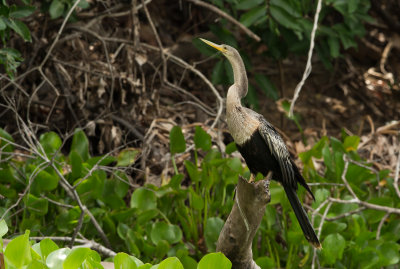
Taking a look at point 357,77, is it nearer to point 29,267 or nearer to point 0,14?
point 0,14

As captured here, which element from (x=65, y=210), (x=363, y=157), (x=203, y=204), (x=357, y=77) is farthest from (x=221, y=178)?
(x=357, y=77)

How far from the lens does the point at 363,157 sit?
18.2 ft

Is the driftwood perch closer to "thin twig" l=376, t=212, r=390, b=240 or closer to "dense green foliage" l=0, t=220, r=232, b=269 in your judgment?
"dense green foliage" l=0, t=220, r=232, b=269

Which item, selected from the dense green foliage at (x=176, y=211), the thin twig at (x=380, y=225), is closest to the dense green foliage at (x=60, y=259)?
the dense green foliage at (x=176, y=211)

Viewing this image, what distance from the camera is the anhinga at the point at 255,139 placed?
2.66 metres

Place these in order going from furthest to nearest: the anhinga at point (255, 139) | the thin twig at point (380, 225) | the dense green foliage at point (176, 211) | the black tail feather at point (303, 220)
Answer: the thin twig at point (380, 225)
the dense green foliage at point (176, 211)
the black tail feather at point (303, 220)
the anhinga at point (255, 139)

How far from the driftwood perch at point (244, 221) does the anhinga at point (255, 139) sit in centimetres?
8

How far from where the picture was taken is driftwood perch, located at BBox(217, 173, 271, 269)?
269 cm

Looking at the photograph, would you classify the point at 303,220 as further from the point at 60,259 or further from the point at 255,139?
the point at 60,259

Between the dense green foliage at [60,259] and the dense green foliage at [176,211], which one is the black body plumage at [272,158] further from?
the dense green foliage at [176,211]

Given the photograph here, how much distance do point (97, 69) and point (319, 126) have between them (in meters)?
2.38

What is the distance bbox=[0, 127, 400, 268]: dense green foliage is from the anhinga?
1.09 meters

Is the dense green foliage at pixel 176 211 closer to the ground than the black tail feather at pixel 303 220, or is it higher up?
closer to the ground

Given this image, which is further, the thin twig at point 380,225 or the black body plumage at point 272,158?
the thin twig at point 380,225
